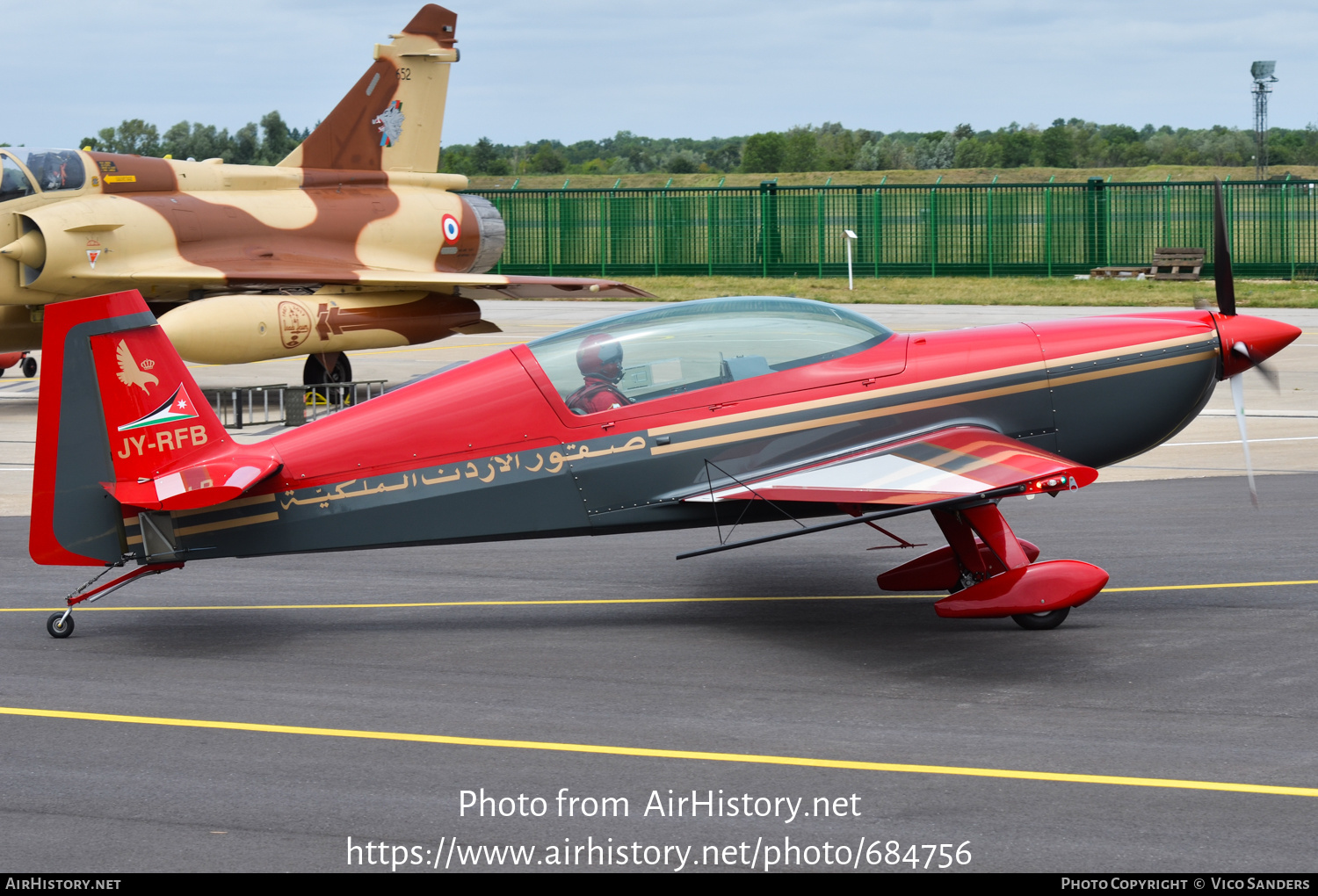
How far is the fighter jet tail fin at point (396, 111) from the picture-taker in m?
21.4

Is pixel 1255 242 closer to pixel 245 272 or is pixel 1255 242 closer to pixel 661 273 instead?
pixel 661 273

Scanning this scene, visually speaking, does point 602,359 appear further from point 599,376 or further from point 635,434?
point 635,434

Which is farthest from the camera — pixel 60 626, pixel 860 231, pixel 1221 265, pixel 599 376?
pixel 860 231

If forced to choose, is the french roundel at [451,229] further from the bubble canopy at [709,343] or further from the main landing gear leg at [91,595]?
the main landing gear leg at [91,595]

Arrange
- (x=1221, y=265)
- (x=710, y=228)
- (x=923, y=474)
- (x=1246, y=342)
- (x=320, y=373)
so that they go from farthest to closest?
(x=710, y=228) → (x=320, y=373) → (x=1221, y=265) → (x=1246, y=342) → (x=923, y=474)

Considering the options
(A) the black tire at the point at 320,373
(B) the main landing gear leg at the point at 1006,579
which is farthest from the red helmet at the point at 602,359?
(A) the black tire at the point at 320,373

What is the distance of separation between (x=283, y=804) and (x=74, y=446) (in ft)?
11.7

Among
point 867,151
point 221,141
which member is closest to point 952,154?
point 867,151

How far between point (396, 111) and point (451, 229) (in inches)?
82.3

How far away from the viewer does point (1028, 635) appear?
27.6 feet

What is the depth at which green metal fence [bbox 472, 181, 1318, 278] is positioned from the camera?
39875 millimetres

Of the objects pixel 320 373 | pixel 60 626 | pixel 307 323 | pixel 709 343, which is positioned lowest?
pixel 60 626

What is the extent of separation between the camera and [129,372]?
8359 mm

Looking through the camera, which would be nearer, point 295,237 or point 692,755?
point 692,755
